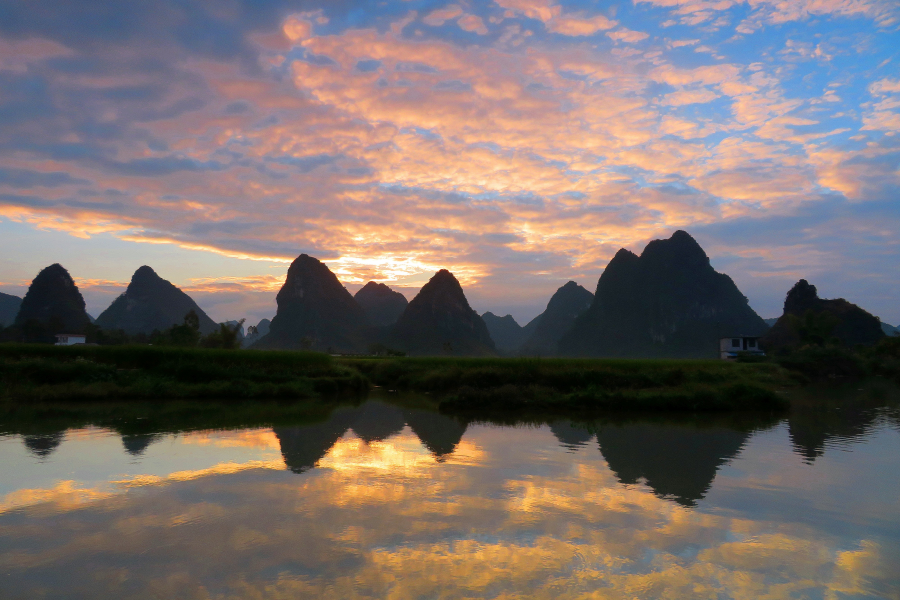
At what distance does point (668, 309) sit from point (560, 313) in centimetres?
6748

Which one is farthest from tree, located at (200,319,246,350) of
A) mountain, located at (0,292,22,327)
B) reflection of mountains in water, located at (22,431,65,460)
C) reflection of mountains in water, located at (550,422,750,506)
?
mountain, located at (0,292,22,327)

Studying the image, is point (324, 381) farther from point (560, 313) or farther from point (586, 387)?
point (560, 313)

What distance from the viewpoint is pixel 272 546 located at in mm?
5043

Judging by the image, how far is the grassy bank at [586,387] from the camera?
16.6 m

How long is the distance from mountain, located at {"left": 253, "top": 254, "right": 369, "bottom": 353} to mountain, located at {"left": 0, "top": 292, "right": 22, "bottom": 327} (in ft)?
186

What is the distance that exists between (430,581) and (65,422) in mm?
12648

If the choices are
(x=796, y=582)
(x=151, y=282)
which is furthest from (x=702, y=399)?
(x=151, y=282)

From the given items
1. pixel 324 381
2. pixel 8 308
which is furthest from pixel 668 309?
pixel 8 308

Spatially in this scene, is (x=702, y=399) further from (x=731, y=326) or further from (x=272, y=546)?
(x=731, y=326)

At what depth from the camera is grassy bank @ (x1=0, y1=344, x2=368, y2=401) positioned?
17.6 metres

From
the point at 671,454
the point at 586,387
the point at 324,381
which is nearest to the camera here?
the point at 671,454

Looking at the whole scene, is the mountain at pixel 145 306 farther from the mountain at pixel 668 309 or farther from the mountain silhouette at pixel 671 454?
the mountain silhouette at pixel 671 454

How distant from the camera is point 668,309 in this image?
116500 mm

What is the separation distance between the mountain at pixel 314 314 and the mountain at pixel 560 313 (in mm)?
70795
